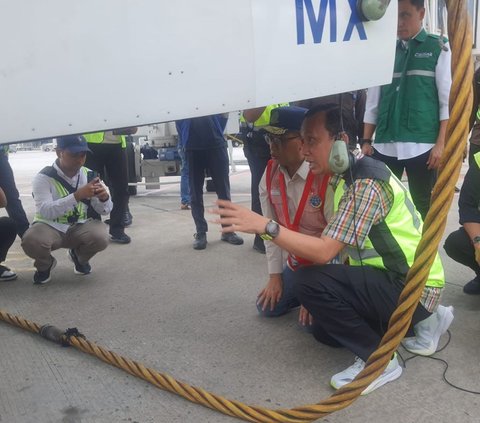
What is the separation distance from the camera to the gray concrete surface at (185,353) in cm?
198

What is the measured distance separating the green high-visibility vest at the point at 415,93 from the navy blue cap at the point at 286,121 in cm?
84

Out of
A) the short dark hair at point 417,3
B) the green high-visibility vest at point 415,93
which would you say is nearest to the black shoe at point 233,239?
the green high-visibility vest at point 415,93

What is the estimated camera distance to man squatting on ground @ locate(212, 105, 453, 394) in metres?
1.95

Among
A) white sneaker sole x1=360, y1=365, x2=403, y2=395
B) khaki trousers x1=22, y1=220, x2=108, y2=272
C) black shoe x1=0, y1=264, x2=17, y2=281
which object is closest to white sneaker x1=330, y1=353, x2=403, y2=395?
white sneaker sole x1=360, y1=365, x2=403, y2=395

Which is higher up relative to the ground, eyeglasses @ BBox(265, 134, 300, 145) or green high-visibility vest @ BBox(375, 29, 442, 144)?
green high-visibility vest @ BBox(375, 29, 442, 144)

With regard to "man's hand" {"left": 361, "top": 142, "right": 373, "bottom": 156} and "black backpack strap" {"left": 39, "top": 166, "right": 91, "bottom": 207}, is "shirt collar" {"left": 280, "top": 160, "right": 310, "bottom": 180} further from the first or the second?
"black backpack strap" {"left": 39, "top": 166, "right": 91, "bottom": 207}

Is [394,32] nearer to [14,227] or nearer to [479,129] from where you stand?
[479,129]

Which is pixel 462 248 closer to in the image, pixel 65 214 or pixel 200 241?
pixel 200 241

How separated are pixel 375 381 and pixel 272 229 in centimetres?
83

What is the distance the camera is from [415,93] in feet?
9.32

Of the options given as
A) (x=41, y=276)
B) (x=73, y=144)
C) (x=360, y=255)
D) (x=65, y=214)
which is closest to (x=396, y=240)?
(x=360, y=255)

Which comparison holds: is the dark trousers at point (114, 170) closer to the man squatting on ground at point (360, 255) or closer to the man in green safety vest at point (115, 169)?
the man in green safety vest at point (115, 169)

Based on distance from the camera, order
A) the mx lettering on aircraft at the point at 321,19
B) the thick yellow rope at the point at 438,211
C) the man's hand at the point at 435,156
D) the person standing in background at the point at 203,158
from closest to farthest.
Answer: the thick yellow rope at the point at 438,211 → the mx lettering on aircraft at the point at 321,19 → the man's hand at the point at 435,156 → the person standing in background at the point at 203,158

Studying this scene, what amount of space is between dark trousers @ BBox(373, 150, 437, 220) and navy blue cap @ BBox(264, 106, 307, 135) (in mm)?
928
